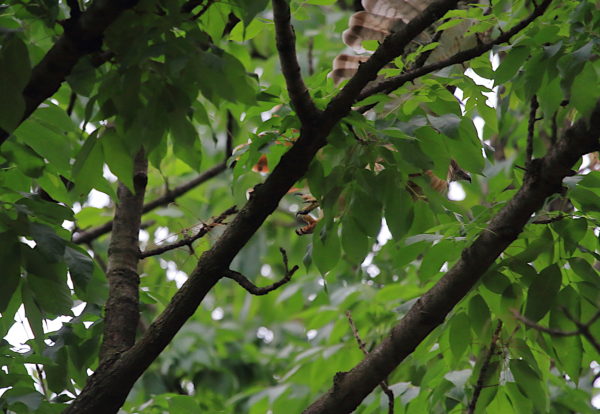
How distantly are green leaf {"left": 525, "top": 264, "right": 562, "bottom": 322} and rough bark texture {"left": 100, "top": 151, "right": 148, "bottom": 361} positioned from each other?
3.31 feet

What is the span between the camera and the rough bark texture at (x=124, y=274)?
84.8 inches

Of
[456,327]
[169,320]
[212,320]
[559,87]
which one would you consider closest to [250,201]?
[169,320]

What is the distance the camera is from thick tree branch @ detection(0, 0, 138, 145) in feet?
4.74

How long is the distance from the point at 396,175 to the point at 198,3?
59 cm

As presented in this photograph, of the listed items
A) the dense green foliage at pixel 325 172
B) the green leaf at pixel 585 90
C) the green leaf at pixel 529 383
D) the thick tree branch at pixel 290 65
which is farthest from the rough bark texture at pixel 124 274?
the green leaf at pixel 585 90

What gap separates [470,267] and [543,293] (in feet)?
0.56

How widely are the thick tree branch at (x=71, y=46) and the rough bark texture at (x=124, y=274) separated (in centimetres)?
59

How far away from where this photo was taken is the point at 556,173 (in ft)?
5.68

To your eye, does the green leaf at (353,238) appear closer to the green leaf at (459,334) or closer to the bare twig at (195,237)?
the green leaf at (459,334)

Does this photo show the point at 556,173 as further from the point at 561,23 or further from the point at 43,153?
the point at 43,153

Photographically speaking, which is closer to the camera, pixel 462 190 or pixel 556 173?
pixel 556 173

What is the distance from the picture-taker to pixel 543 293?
5.89 ft

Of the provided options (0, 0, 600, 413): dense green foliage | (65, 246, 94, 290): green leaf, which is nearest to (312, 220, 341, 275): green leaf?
(0, 0, 600, 413): dense green foliage

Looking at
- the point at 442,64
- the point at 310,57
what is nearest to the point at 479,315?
the point at 442,64
